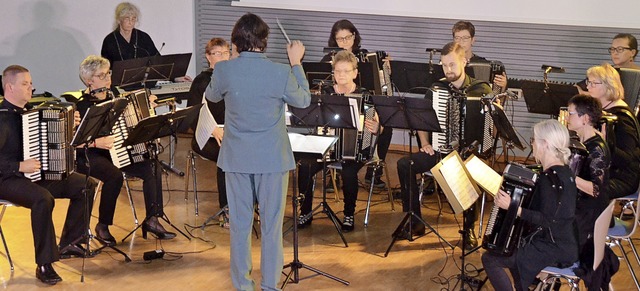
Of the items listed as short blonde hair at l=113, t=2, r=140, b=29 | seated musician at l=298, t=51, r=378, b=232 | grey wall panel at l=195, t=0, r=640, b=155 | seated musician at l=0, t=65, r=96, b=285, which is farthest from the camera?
grey wall panel at l=195, t=0, r=640, b=155

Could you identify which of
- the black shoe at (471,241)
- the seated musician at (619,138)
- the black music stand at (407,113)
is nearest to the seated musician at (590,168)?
the seated musician at (619,138)

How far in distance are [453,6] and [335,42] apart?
1547 millimetres

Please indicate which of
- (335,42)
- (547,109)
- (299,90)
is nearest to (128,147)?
(299,90)

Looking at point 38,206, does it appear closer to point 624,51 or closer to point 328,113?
point 328,113

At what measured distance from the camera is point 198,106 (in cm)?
725

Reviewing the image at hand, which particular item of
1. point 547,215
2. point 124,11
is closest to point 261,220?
point 547,215

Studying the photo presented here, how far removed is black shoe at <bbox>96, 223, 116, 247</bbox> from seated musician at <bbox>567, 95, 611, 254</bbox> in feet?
12.0

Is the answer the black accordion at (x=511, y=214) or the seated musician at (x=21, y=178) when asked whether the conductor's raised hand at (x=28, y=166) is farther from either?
the black accordion at (x=511, y=214)

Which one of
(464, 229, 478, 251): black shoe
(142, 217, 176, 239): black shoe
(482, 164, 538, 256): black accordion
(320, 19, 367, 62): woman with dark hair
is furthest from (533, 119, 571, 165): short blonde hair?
(320, 19, 367, 62): woman with dark hair

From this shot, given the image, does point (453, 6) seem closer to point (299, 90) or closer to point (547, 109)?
point (547, 109)

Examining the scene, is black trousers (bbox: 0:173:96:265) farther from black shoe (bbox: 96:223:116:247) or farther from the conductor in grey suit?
the conductor in grey suit

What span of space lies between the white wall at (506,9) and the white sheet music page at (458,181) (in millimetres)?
4105

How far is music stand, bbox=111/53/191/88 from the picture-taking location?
8047 mm

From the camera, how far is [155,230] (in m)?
7.32
